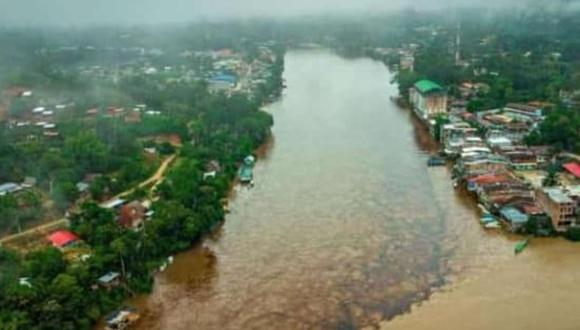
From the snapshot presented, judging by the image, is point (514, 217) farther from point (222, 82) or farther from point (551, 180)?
point (222, 82)

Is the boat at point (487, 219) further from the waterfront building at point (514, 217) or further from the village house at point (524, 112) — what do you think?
the village house at point (524, 112)

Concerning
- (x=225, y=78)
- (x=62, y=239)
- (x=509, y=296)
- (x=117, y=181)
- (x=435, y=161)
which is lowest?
(x=509, y=296)

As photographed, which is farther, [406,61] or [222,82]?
[406,61]

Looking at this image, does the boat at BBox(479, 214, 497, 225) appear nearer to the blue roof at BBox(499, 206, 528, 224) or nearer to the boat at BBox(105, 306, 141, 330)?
the blue roof at BBox(499, 206, 528, 224)

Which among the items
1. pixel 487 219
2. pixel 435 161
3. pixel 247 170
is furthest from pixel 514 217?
pixel 247 170

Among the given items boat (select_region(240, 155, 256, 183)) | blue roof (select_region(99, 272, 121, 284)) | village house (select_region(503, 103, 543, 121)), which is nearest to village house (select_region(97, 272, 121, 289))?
blue roof (select_region(99, 272, 121, 284))
